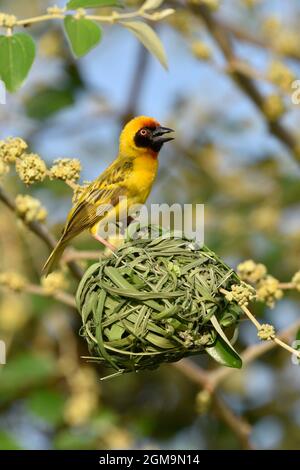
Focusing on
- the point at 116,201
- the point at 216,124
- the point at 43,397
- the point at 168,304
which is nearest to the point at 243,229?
the point at 216,124

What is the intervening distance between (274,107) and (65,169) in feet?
8.19

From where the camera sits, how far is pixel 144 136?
458cm

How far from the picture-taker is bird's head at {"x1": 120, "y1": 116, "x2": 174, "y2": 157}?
458 cm

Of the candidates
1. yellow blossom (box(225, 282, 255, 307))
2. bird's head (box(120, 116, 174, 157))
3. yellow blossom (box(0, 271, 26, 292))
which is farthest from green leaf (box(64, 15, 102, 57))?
bird's head (box(120, 116, 174, 157))

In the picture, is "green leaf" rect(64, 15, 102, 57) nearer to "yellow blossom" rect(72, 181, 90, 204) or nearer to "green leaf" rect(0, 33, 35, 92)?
"green leaf" rect(0, 33, 35, 92)

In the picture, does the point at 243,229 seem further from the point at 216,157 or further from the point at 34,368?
the point at 34,368

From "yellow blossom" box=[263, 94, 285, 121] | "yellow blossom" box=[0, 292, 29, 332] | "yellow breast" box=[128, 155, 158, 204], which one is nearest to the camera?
"yellow breast" box=[128, 155, 158, 204]

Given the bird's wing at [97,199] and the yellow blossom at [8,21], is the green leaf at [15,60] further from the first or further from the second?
the bird's wing at [97,199]

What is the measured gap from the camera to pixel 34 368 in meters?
5.68

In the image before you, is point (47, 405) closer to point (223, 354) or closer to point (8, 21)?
point (223, 354)

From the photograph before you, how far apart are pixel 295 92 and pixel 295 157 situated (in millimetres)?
821

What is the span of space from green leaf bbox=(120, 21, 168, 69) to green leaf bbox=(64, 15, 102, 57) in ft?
0.52

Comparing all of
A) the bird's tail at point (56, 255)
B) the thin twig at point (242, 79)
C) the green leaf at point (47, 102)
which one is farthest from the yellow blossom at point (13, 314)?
the bird's tail at point (56, 255)

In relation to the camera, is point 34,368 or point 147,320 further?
point 34,368
